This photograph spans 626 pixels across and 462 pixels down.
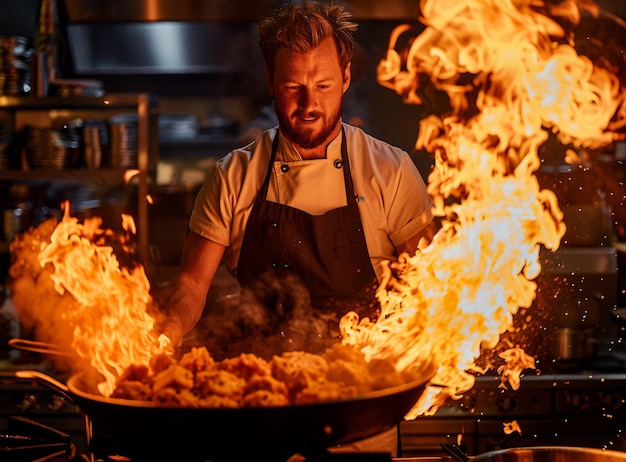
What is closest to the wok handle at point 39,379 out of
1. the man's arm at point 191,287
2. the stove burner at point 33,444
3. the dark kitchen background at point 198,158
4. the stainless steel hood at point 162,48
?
the stove burner at point 33,444

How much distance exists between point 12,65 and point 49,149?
0.60 m

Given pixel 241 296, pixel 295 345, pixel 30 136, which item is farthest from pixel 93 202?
pixel 295 345

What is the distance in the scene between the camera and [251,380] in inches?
79.0

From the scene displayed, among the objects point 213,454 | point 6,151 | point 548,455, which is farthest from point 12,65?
point 548,455

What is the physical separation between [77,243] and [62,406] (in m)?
Result: 1.16

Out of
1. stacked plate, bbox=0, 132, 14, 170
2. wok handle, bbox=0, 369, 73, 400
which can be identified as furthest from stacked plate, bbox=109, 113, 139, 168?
wok handle, bbox=0, 369, 73, 400

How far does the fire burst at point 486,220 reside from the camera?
8.30ft

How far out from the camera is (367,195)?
10.4ft

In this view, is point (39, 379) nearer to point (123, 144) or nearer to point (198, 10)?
point (123, 144)

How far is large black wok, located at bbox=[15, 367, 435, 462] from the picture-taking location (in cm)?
172

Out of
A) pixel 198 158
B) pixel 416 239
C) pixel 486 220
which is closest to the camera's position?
pixel 486 220

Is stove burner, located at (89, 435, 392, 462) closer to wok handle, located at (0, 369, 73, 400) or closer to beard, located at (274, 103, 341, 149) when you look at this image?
wok handle, located at (0, 369, 73, 400)

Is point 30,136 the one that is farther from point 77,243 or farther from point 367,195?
point 367,195

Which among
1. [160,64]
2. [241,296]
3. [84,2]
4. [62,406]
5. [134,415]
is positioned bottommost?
[62,406]
